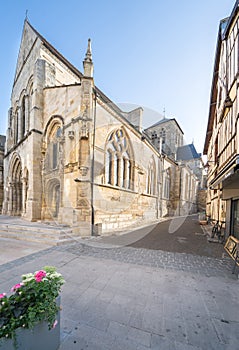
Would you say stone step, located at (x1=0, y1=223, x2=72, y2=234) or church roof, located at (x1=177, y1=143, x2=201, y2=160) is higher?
church roof, located at (x1=177, y1=143, x2=201, y2=160)

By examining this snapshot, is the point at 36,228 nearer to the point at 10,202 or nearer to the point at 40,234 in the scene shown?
the point at 40,234

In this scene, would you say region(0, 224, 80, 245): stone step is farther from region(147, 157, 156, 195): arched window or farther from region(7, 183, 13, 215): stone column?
region(147, 157, 156, 195): arched window

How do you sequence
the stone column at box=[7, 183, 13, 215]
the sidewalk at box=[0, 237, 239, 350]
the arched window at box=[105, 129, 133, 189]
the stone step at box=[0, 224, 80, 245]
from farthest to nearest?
1. the stone column at box=[7, 183, 13, 215]
2. the arched window at box=[105, 129, 133, 189]
3. the stone step at box=[0, 224, 80, 245]
4. the sidewalk at box=[0, 237, 239, 350]

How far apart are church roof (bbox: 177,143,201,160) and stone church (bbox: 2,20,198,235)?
79.9ft

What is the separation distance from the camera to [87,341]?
1683mm

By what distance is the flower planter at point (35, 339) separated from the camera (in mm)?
1158

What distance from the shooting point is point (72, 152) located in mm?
7406

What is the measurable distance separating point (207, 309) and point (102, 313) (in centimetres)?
154

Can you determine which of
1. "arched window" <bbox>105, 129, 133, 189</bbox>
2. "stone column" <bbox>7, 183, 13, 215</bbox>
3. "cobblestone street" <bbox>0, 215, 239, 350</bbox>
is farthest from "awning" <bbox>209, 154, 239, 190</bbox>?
"stone column" <bbox>7, 183, 13, 215</bbox>

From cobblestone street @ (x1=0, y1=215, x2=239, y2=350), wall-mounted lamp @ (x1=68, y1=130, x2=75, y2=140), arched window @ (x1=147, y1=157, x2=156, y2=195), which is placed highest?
wall-mounted lamp @ (x1=68, y1=130, x2=75, y2=140)

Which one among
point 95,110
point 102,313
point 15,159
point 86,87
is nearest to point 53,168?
point 95,110

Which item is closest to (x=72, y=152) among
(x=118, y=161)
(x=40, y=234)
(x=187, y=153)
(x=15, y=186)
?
(x=118, y=161)

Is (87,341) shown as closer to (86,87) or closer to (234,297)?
(234,297)

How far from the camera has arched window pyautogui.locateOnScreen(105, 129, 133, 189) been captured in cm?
932
